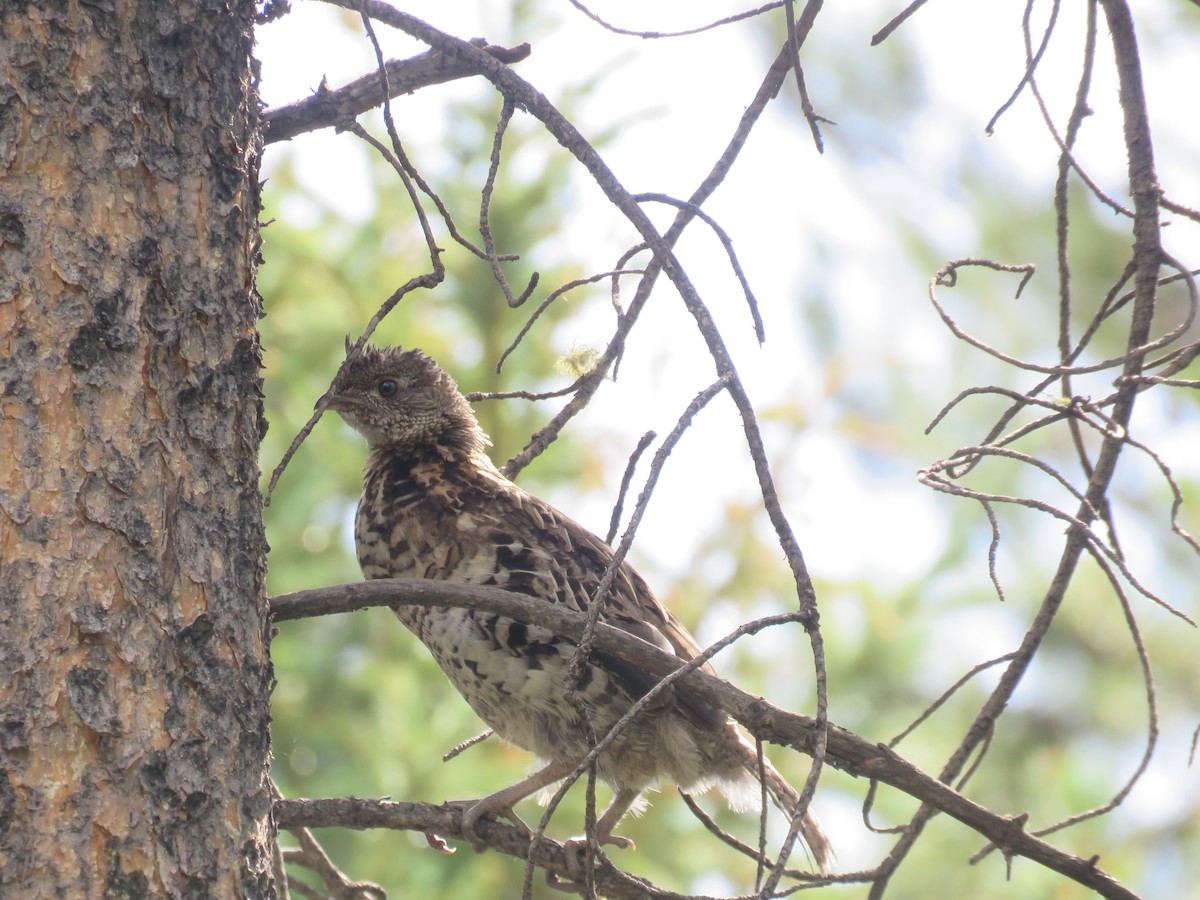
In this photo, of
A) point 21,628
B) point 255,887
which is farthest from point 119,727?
point 255,887

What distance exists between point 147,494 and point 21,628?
0.24 metres

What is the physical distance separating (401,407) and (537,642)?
4.08 ft

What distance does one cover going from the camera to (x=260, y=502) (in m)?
2.00

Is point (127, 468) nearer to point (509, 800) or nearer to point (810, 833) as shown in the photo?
point (509, 800)

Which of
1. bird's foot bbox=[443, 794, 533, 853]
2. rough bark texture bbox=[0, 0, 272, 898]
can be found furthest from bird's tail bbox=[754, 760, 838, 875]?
rough bark texture bbox=[0, 0, 272, 898]

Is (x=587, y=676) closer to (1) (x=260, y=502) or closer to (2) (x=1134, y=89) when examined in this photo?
(1) (x=260, y=502)

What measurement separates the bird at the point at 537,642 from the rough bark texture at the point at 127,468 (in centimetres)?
130

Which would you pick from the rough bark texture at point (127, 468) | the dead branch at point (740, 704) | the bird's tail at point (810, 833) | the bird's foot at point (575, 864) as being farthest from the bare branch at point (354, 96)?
the bird's tail at point (810, 833)

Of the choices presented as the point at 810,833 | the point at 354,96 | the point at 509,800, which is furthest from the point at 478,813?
the point at 354,96

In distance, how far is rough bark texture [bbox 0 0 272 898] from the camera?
66.2 inches

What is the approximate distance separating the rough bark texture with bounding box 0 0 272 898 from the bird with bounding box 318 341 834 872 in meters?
1.30

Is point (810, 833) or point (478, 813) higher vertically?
point (810, 833)

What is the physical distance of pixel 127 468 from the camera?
1.80 metres

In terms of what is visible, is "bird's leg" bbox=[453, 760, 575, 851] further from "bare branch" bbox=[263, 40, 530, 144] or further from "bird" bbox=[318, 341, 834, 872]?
"bare branch" bbox=[263, 40, 530, 144]
